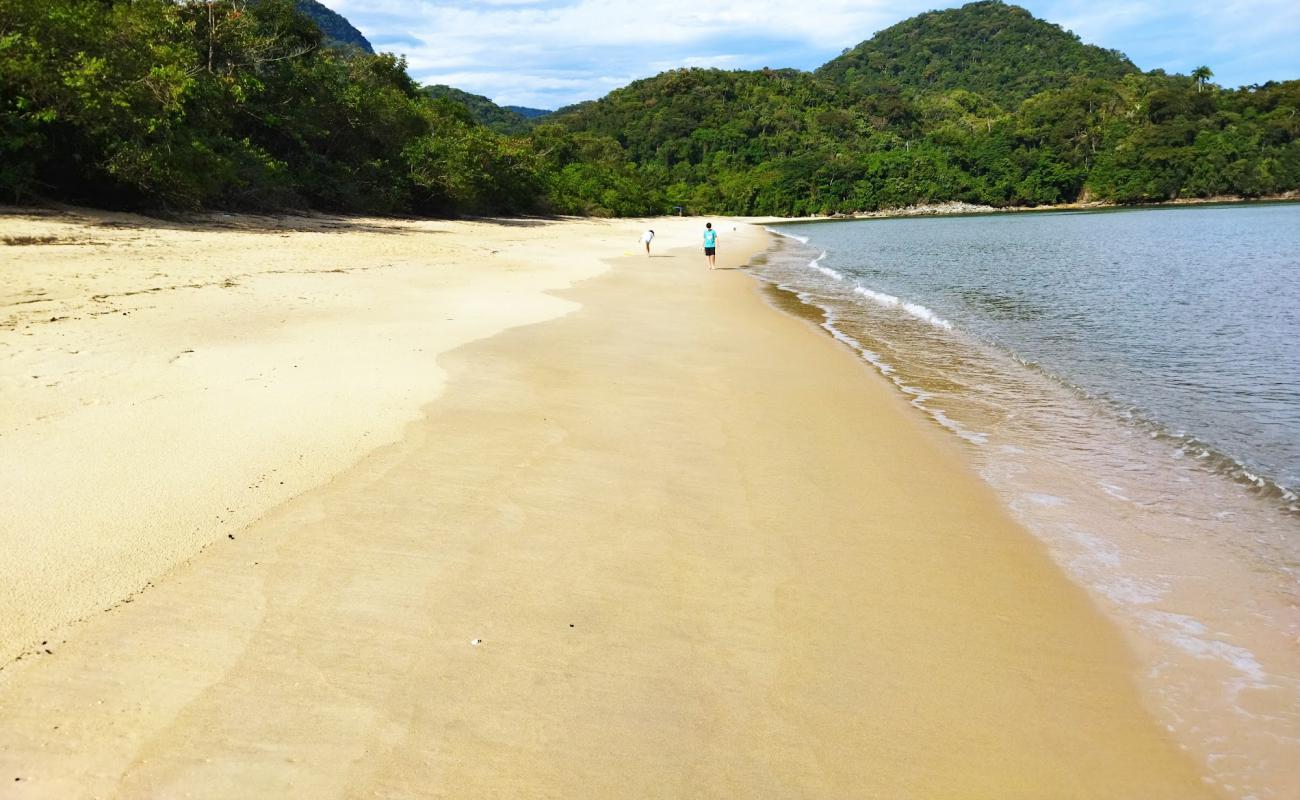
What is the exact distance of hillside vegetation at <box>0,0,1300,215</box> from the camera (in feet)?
56.0

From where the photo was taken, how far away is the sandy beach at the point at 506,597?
8.00 feet

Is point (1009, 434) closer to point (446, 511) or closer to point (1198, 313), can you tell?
point (446, 511)

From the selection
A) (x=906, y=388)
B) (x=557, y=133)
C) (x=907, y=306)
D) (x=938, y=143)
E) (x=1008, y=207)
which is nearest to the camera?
(x=906, y=388)

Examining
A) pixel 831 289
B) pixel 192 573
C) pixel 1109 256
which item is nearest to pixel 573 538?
pixel 192 573

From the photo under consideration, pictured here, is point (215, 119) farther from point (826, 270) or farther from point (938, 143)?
point (938, 143)

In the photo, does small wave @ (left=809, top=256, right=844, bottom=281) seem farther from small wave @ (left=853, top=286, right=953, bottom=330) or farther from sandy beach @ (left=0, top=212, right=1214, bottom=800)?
sandy beach @ (left=0, top=212, right=1214, bottom=800)

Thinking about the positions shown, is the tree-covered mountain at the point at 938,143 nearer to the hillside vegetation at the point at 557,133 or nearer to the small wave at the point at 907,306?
the hillside vegetation at the point at 557,133

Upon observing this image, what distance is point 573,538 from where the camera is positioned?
13.2 ft

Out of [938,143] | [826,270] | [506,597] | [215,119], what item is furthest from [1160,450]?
[938,143]

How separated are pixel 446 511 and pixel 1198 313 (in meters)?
14.7

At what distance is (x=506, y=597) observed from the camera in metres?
3.38

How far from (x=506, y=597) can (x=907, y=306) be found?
46.3ft

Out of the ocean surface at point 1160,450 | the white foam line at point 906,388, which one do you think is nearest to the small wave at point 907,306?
the ocean surface at point 1160,450

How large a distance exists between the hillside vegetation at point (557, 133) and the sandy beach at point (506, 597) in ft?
40.9
